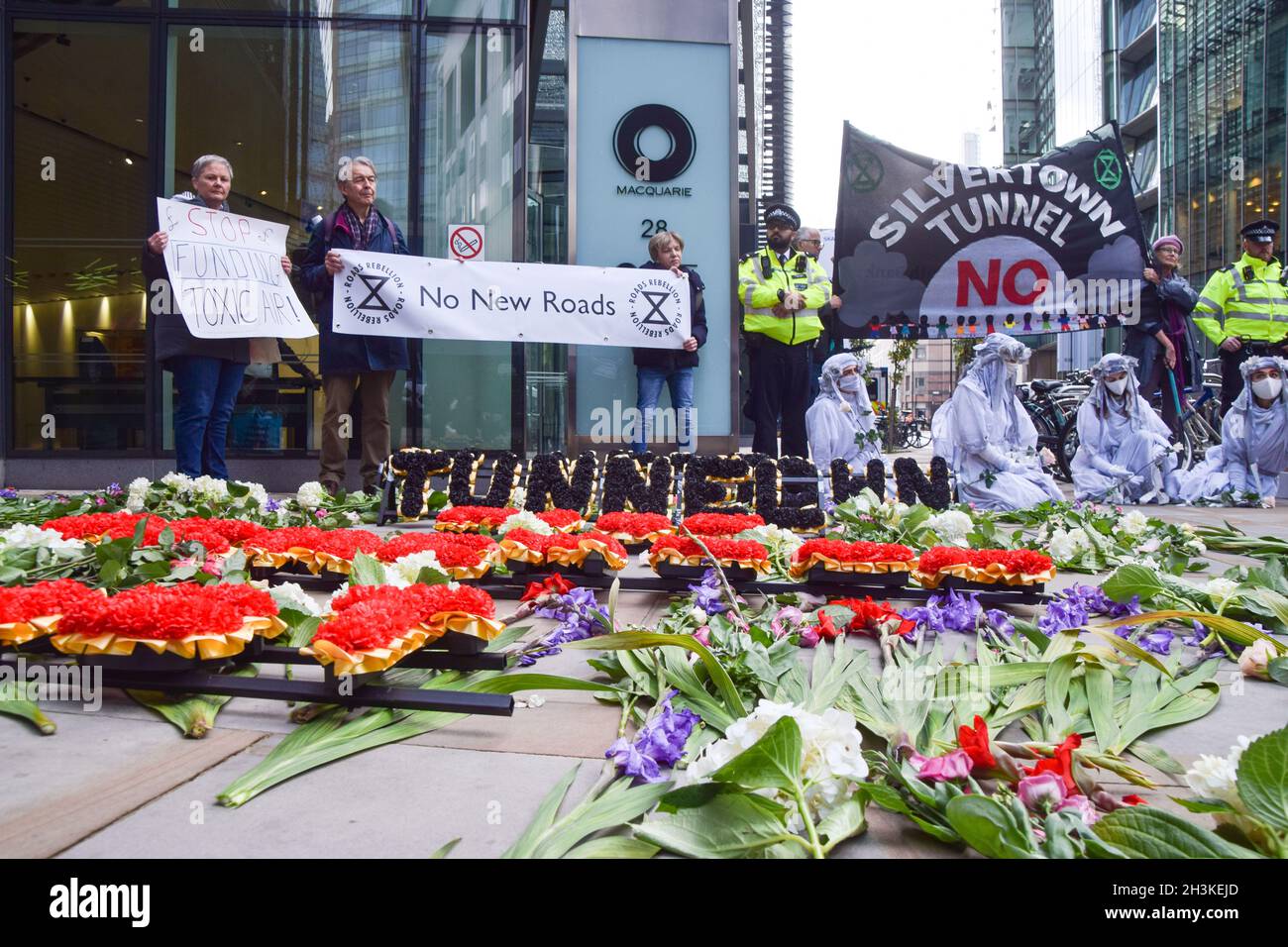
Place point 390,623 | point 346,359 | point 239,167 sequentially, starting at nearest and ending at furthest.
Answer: point 390,623 → point 346,359 → point 239,167

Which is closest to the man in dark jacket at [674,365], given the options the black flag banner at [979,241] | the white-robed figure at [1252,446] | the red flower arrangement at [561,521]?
the black flag banner at [979,241]

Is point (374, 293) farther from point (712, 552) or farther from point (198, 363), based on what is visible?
point (712, 552)

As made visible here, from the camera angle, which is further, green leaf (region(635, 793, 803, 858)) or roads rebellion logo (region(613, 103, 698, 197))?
roads rebellion logo (region(613, 103, 698, 197))

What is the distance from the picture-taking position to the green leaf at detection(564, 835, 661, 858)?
115 cm

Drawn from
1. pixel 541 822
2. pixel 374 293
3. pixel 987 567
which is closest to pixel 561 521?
pixel 987 567

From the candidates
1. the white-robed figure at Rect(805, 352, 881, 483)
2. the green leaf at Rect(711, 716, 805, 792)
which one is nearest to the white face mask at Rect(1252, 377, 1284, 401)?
the white-robed figure at Rect(805, 352, 881, 483)

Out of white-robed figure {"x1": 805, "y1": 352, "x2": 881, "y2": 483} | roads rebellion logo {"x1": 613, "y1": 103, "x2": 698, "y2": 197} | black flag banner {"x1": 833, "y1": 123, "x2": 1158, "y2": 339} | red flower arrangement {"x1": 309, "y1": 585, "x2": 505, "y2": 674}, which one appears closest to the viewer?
red flower arrangement {"x1": 309, "y1": 585, "x2": 505, "y2": 674}

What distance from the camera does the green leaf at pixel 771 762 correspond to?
1188mm

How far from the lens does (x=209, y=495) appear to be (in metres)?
4.51

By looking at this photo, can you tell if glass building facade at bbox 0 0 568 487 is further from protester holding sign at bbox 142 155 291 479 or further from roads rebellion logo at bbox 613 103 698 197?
protester holding sign at bbox 142 155 291 479

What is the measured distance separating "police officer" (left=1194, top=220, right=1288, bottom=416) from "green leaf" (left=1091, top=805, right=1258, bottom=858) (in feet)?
29.3

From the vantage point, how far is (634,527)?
3.47m

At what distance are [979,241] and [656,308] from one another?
121 inches
